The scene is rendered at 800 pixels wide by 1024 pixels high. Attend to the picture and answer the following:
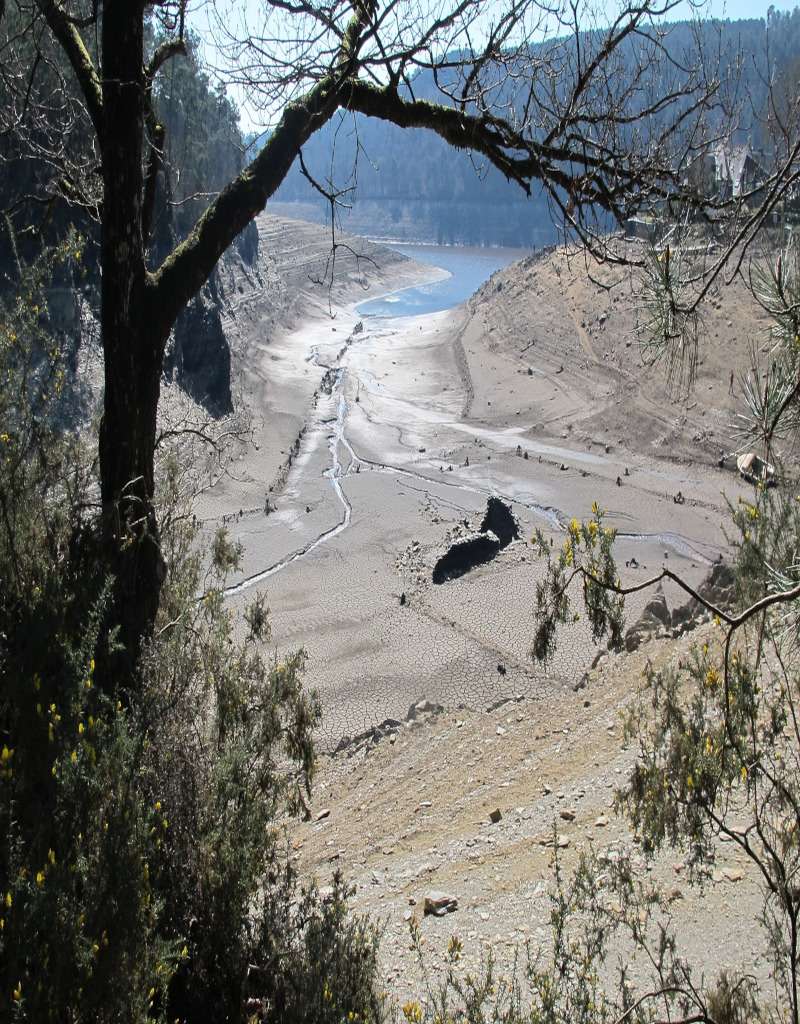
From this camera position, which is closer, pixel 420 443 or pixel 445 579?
pixel 445 579

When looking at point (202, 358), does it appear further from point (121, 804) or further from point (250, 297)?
point (121, 804)

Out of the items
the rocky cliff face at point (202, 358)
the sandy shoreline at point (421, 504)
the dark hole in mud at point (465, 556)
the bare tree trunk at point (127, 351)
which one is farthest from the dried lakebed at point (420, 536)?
the bare tree trunk at point (127, 351)

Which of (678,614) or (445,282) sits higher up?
(445,282)

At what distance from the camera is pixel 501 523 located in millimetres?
16516

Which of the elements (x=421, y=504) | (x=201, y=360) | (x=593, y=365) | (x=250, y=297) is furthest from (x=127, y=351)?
(x=250, y=297)

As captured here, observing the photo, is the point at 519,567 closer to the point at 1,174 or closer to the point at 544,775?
the point at 544,775

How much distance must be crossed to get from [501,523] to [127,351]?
43.1 feet

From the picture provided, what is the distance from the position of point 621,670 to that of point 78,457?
6.16 m

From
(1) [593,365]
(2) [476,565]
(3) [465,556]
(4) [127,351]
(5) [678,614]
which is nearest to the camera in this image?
(4) [127,351]

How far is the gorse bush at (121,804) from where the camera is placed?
2.56 metres

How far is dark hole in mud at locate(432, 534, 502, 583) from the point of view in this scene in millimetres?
14445

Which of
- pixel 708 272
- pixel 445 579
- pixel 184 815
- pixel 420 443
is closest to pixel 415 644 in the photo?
pixel 445 579

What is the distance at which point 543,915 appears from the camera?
435 cm

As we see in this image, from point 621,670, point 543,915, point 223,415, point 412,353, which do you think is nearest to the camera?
point 543,915
